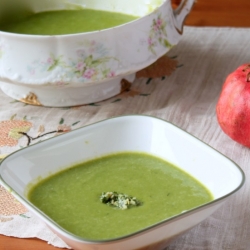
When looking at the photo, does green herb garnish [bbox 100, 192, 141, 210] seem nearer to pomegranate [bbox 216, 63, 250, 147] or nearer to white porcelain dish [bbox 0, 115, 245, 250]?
white porcelain dish [bbox 0, 115, 245, 250]

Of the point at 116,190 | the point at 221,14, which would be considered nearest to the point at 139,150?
the point at 116,190

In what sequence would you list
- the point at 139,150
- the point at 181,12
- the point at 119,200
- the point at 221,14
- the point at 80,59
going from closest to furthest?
1. the point at 119,200
2. the point at 139,150
3. the point at 80,59
4. the point at 181,12
5. the point at 221,14

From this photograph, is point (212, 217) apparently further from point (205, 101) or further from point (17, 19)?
point (17, 19)

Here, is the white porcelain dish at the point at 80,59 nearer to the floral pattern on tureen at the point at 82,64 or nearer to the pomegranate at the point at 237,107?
the floral pattern on tureen at the point at 82,64

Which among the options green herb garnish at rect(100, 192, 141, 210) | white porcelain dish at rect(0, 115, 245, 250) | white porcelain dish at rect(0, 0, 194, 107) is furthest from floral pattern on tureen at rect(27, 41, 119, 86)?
green herb garnish at rect(100, 192, 141, 210)

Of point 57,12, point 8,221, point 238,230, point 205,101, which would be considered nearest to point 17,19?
point 57,12

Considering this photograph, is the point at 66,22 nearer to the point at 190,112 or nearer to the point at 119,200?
the point at 190,112
